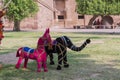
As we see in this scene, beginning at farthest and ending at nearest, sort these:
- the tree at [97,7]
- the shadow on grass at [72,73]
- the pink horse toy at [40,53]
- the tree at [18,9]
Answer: the tree at [97,7] → the tree at [18,9] → the pink horse toy at [40,53] → the shadow on grass at [72,73]

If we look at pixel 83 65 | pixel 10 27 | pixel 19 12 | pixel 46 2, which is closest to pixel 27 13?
pixel 19 12

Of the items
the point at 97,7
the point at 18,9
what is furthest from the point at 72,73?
the point at 97,7

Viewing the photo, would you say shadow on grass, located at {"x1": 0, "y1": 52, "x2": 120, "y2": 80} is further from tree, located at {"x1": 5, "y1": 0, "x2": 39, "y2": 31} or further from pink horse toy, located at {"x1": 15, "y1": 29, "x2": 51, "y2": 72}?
tree, located at {"x1": 5, "y1": 0, "x2": 39, "y2": 31}

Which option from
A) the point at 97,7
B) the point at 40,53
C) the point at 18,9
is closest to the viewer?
the point at 40,53

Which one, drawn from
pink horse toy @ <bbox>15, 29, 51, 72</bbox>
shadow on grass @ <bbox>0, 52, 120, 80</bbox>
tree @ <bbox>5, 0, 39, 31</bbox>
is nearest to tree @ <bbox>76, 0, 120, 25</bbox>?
tree @ <bbox>5, 0, 39, 31</bbox>

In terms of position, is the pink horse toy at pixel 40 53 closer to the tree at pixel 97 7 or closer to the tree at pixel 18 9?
Answer: the tree at pixel 18 9

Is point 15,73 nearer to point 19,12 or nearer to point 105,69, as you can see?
point 105,69

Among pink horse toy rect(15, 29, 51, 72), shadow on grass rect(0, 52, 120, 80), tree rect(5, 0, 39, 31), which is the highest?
tree rect(5, 0, 39, 31)

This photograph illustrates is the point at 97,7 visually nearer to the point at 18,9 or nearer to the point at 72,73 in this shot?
the point at 18,9

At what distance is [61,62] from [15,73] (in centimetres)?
150

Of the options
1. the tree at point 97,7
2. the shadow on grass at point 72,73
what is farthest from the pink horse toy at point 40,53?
the tree at point 97,7

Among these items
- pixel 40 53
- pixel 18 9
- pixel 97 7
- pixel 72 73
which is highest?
pixel 97 7

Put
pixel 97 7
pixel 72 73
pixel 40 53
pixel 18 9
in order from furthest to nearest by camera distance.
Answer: pixel 97 7, pixel 18 9, pixel 40 53, pixel 72 73

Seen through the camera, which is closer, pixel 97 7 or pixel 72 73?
pixel 72 73
